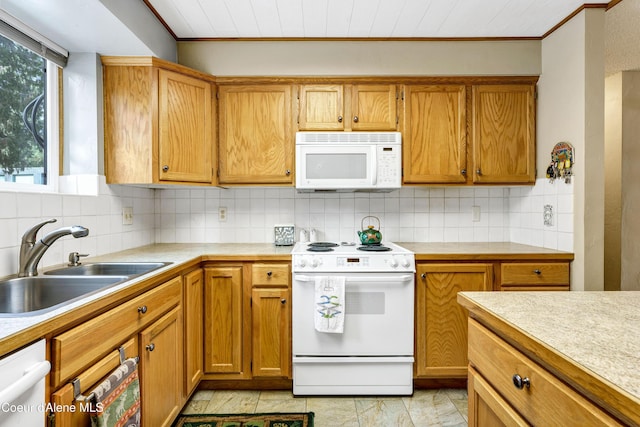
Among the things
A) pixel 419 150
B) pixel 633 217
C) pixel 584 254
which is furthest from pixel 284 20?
pixel 633 217

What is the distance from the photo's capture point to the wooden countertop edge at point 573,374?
20.7 inches

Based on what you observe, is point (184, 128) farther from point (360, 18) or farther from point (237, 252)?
point (360, 18)

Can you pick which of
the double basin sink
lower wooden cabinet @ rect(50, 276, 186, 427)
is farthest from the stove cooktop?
the double basin sink

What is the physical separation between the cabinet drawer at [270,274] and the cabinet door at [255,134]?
2.09 ft

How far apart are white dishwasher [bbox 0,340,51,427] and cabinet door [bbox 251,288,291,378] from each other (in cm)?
139

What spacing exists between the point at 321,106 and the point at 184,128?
3.13 ft

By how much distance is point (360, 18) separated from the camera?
228cm

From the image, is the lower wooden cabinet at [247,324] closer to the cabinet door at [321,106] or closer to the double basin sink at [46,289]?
the double basin sink at [46,289]

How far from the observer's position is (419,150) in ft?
8.33

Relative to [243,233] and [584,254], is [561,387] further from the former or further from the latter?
[243,233]

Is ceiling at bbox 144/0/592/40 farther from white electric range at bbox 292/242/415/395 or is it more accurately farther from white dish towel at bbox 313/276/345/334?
white dish towel at bbox 313/276/345/334

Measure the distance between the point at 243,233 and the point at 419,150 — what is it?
1.51 metres

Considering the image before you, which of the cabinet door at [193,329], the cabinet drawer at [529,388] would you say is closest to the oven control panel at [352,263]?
the cabinet door at [193,329]

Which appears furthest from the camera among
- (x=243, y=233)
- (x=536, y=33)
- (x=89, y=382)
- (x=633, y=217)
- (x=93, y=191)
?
(x=633, y=217)
